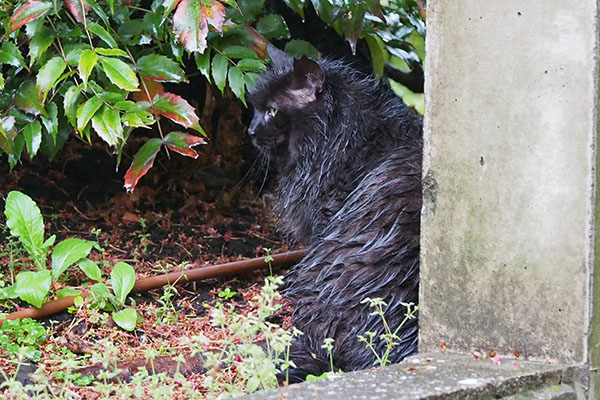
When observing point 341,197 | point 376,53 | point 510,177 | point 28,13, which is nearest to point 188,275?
point 341,197

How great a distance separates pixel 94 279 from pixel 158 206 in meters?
1.19

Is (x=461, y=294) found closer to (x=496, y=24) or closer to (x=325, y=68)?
(x=496, y=24)

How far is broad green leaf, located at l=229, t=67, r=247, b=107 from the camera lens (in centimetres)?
352

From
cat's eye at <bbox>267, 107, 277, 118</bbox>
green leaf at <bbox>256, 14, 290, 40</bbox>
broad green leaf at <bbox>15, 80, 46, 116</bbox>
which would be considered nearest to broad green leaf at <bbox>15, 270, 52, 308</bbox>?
broad green leaf at <bbox>15, 80, 46, 116</bbox>

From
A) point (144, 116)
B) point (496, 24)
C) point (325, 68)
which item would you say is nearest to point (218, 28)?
point (144, 116)

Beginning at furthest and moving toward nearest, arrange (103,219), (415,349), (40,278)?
1. (103,219)
2. (40,278)
3. (415,349)

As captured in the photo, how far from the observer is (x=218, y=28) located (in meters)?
3.00

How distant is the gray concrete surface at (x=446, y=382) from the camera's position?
1.93 metres

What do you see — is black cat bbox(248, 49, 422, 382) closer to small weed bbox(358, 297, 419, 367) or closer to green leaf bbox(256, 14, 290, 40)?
small weed bbox(358, 297, 419, 367)

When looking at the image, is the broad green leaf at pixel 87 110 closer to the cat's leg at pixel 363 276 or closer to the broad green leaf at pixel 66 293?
the broad green leaf at pixel 66 293

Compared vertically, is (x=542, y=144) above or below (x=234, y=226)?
above

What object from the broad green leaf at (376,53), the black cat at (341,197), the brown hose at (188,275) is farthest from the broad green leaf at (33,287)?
the broad green leaf at (376,53)

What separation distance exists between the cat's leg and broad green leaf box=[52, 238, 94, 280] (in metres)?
1.02

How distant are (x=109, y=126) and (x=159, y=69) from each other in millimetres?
470
